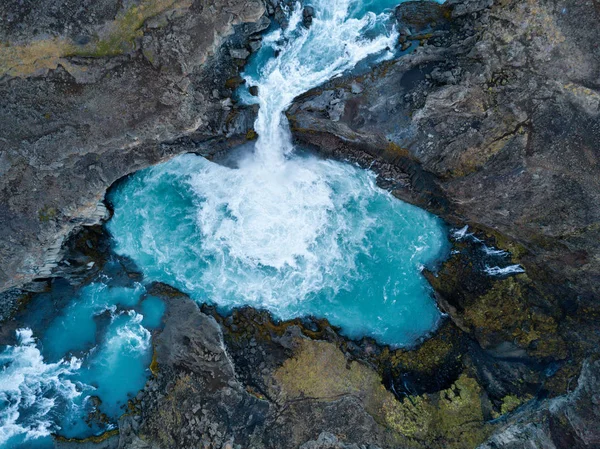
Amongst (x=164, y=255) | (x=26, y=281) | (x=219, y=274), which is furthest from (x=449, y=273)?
(x=26, y=281)

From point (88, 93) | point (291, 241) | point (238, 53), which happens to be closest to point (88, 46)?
point (88, 93)

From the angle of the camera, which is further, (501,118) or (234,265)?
(234,265)

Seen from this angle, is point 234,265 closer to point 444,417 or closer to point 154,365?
point 154,365

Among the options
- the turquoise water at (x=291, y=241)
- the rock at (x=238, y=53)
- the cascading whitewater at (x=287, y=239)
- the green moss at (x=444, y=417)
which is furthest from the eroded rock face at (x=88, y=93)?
the green moss at (x=444, y=417)

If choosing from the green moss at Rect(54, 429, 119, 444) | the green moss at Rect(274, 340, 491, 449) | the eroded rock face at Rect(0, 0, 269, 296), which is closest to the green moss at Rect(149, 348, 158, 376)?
the green moss at Rect(54, 429, 119, 444)

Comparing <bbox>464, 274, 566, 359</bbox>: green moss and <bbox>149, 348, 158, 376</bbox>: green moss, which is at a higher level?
<bbox>464, 274, 566, 359</bbox>: green moss

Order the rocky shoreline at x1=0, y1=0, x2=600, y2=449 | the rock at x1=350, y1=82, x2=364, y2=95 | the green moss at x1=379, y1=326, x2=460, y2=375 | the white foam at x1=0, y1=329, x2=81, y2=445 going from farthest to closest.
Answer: the green moss at x1=379, y1=326, x2=460, y2=375
the white foam at x1=0, y1=329, x2=81, y2=445
the rock at x1=350, y1=82, x2=364, y2=95
the rocky shoreline at x1=0, y1=0, x2=600, y2=449

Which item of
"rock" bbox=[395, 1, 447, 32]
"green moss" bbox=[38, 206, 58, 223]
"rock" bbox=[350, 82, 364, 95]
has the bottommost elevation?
"green moss" bbox=[38, 206, 58, 223]

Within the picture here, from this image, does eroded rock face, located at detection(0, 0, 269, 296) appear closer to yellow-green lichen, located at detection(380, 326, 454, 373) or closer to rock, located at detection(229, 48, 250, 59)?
rock, located at detection(229, 48, 250, 59)
